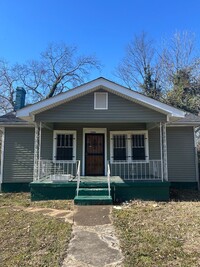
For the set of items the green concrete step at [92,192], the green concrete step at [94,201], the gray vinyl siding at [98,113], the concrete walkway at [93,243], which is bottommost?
the concrete walkway at [93,243]

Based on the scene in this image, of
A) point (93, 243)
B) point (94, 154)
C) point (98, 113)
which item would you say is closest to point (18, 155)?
point (94, 154)

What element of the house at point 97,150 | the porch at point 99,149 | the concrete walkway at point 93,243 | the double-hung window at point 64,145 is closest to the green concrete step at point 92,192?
the concrete walkway at point 93,243

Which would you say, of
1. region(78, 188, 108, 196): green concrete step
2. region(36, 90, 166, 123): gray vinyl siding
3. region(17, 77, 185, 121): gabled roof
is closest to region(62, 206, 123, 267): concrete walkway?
region(78, 188, 108, 196): green concrete step

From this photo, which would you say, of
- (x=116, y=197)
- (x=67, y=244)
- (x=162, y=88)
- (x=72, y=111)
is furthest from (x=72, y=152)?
(x=162, y=88)

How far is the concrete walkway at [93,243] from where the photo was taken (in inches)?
136

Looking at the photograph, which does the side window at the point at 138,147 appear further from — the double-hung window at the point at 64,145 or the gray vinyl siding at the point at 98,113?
the double-hung window at the point at 64,145

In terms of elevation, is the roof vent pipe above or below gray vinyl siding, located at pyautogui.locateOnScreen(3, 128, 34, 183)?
above

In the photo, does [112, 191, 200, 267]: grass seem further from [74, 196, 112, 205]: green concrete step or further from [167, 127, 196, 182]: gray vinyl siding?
[167, 127, 196, 182]: gray vinyl siding

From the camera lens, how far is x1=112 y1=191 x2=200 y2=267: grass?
3.52 meters

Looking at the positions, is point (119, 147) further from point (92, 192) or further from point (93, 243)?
point (93, 243)

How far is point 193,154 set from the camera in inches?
410

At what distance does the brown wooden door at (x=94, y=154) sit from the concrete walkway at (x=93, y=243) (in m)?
4.16

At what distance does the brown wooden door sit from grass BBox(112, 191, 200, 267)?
3.18 m

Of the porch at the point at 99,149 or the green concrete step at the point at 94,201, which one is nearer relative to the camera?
the green concrete step at the point at 94,201
